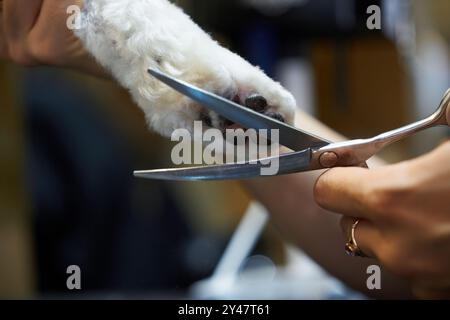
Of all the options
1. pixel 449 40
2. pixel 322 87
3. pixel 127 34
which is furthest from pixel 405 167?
pixel 449 40

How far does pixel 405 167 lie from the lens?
251 millimetres

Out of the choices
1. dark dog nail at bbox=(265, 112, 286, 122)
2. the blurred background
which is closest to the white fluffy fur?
dark dog nail at bbox=(265, 112, 286, 122)

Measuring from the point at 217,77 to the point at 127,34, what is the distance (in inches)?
2.1

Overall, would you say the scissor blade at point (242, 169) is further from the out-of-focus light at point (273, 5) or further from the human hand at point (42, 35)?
the out-of-focus light at point (273, 5)

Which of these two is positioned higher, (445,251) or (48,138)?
(48,138)

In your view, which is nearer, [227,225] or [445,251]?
[445,251]

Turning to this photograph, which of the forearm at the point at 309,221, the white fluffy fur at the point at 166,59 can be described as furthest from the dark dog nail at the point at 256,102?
the forearm at the point at 309,221

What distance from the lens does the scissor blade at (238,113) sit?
0.96 ft

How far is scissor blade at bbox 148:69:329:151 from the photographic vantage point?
29cm

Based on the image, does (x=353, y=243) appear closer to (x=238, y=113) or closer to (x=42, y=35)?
(x=238, y=113)

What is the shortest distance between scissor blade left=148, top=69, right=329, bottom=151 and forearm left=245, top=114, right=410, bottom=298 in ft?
0.40

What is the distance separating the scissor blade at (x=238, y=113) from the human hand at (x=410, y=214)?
0.13 feet

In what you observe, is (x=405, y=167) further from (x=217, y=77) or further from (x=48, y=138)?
(x=48, y=138)
